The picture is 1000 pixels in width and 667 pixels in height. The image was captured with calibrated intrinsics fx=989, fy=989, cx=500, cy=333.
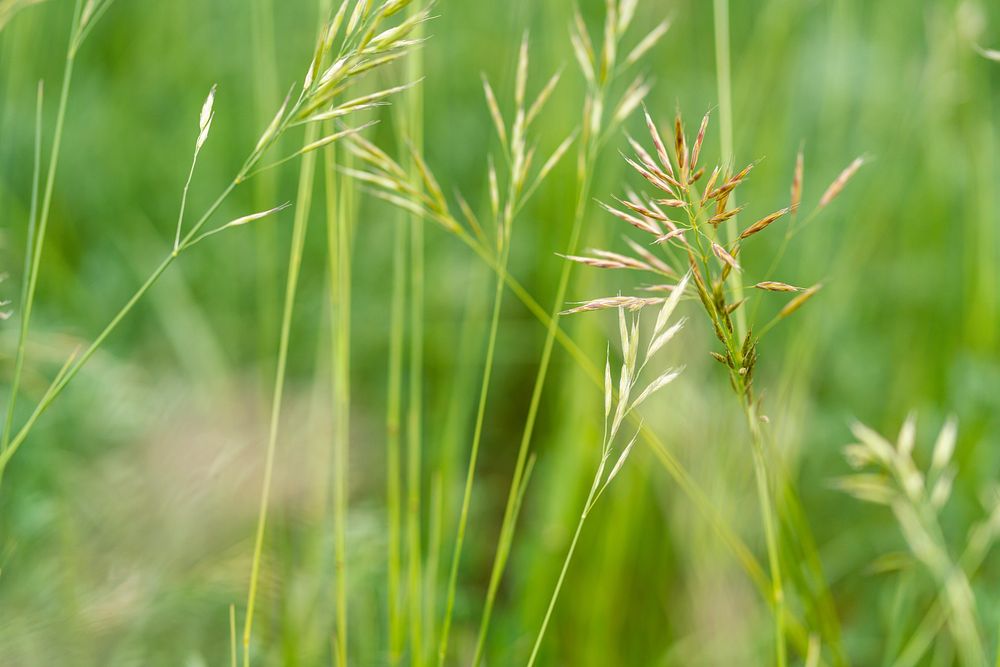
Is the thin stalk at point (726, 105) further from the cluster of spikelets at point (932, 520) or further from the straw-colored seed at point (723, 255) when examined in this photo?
the straw-colored seed at point (723, 255)

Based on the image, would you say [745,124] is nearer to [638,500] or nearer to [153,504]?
[638,500]

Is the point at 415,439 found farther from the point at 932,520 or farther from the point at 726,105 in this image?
the point at 932,520

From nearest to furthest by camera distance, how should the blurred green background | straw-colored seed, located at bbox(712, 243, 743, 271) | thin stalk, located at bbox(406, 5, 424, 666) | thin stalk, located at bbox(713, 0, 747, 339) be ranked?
straw-colored seed, located at bbox(712, 243, 743, 271)
thin stalk, located at bbox(406, 5, 424, 666)
thin stalk, located at bbox(713, 0, 747, 339)
the blurred green background

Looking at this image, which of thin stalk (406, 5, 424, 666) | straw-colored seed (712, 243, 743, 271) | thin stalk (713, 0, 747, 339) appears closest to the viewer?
straw-colored seed (712, 243, 743, 271)

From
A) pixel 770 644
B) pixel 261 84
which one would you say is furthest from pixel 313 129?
pixel 770 644

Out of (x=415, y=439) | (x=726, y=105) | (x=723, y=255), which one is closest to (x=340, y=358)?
(x=415, y=439)

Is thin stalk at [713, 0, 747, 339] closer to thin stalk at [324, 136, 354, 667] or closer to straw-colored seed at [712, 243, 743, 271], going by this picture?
straw-colored seed at [712, 243, 743, 271]

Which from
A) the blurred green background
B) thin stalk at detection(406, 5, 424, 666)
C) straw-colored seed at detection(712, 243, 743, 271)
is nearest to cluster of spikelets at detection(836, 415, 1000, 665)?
the blurred green background

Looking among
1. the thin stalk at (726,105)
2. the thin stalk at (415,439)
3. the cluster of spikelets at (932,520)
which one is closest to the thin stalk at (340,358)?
the thin stalk at (415,439)
